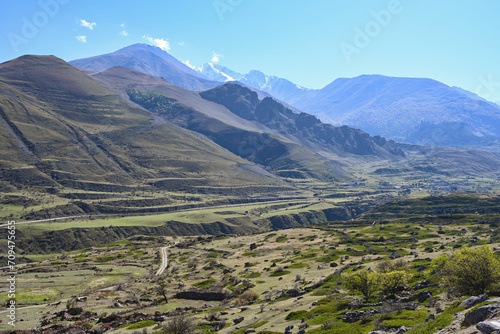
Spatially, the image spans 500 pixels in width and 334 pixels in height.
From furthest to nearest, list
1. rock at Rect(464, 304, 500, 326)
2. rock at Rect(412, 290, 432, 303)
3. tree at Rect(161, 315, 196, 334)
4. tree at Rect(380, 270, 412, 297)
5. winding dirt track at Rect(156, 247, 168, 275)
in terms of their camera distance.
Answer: winding dirt track at Rect(156, 247, 168, 275) < tree at Rect(380, 270, 412, 297) < tree at Rect(161, 315, 196, 334) < rock at Rect(412, 290, 432, 303) < rock at Rect(464, 304, 500, 326)

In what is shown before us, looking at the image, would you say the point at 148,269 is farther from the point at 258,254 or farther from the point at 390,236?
the point at 390,236

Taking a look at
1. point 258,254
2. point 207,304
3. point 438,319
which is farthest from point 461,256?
point 258,254

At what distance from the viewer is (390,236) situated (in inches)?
5157

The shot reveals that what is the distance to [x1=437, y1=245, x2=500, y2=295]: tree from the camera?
37.2m

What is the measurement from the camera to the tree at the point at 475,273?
37250 mm

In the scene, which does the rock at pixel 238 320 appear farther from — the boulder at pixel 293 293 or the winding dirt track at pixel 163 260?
the winding dirt track at pixel 163 260

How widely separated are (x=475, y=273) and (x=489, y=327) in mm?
18030

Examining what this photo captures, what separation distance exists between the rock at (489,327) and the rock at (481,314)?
273 centimetres

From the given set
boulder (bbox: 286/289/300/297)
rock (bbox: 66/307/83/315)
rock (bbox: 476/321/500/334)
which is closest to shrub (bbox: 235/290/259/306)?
boulder (bbox: 286/289/300/297)

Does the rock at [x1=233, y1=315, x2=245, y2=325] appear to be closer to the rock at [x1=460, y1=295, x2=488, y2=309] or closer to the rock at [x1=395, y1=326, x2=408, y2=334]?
the rock at [x1=395, y1=326, x2=408, y2=334]

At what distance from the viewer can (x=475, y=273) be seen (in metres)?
37.7

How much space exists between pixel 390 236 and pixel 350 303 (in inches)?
3667

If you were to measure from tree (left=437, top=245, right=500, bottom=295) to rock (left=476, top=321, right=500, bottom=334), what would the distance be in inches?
679

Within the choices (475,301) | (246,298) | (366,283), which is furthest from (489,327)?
(246,298)
